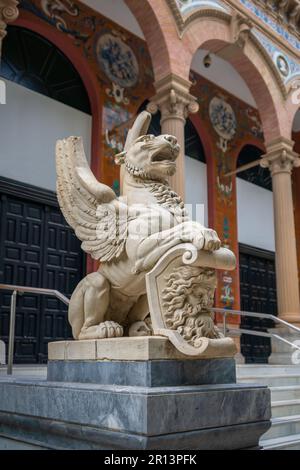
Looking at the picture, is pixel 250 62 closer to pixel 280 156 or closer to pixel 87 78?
pixel 280 156

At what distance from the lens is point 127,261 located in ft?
8.86

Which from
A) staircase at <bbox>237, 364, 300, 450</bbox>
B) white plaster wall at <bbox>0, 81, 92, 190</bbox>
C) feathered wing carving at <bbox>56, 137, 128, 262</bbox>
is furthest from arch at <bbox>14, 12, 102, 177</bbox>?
feathered wing carving at <bbox>56, 137, 128, 262</bbox>

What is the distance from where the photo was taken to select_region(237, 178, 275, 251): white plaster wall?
1285cm

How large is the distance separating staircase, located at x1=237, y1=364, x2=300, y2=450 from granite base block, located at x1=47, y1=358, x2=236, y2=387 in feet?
2.95

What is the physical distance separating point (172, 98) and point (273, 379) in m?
4.51

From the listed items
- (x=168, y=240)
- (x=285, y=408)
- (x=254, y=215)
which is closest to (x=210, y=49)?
(x=254, y=215)

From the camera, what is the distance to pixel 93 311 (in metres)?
2.74

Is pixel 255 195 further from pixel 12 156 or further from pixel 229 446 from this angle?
pixel 229 446

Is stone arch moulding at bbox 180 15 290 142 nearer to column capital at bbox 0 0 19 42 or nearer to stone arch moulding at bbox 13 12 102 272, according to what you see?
stone arch moulding at bbox 13 12 102 272

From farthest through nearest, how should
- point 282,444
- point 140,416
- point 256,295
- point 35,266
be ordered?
point 256,295, point 35,266, point 282,444, point 140,416

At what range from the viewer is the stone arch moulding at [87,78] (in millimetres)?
8750

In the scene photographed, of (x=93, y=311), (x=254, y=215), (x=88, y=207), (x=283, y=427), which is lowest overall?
(x=283, y=427)

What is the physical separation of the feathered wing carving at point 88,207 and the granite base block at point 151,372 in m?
0.62

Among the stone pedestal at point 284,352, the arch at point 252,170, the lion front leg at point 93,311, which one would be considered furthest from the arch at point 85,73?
the lion front leg at point 93,311
